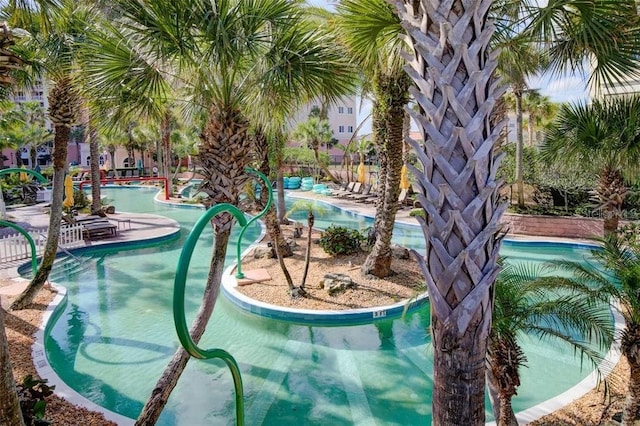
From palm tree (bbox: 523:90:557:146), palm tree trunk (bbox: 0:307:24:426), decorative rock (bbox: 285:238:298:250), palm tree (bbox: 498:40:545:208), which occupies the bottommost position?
decorative rock (bbox: 285:238:298:250)

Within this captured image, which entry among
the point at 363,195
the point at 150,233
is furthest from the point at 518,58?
the point at 363,195

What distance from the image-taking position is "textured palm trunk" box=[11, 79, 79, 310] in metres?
9.90

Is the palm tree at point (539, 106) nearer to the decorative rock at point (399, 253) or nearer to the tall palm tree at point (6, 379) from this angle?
the decorative rock at point (399, 253)

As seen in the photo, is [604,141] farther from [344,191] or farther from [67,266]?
[344,191]

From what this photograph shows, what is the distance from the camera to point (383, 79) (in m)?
10.8

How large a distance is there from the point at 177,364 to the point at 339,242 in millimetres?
8830

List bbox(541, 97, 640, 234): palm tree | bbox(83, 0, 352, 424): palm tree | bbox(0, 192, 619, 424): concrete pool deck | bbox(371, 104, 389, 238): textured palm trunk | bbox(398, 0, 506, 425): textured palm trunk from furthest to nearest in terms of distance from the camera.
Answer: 1. bbox(371, 104, 389, 238): textured palm trunk
2. bbox(541, 97, 640, 234): palm tree
3. bbox(0, 192, 619, 424): concrete pool deck
4. bbox(83, 0, 352, 424): palm tree
5. bbox(398, 0, 506, 425): textured palm trunk

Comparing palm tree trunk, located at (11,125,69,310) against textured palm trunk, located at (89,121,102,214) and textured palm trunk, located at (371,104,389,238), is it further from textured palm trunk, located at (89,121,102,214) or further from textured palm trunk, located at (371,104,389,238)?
textured palm trunk, located at (89,121,102,214)

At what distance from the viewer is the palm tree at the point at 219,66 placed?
19.3 ft

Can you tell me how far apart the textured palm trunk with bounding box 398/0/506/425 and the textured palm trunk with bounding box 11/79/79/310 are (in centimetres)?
950

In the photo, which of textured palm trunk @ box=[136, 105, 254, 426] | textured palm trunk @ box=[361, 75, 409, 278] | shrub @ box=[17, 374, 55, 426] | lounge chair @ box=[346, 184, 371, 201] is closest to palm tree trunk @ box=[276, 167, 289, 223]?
textured palm trunk @ box=[361, 75, 409, 278]

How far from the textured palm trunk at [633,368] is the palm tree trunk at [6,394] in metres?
6.28

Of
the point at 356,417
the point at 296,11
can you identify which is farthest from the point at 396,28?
the point at 356,417

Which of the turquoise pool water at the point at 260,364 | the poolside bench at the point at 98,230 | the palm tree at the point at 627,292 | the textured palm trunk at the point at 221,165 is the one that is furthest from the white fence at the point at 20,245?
the palm tree at the point at 627,292
